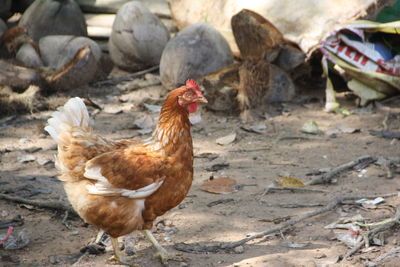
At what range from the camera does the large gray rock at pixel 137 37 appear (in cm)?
762

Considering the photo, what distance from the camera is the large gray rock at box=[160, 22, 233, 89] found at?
686 cm

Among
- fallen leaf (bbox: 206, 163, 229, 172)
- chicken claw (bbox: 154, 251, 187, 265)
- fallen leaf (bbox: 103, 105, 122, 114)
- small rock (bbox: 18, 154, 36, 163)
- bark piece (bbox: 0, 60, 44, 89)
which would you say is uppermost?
bark piece (bbox: 0, 60, 44, 89)

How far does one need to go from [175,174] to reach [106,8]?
5.47 meters

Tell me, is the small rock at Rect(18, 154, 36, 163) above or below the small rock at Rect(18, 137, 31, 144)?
above

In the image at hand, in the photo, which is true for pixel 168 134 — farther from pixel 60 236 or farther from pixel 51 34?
pixel 51 34

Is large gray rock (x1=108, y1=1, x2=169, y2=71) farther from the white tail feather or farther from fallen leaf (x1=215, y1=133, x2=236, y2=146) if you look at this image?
the white tail feather

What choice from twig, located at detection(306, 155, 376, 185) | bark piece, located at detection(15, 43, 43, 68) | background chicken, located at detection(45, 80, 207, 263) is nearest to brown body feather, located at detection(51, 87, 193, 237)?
background chicken, located at detection(45, 80, 207, 263)

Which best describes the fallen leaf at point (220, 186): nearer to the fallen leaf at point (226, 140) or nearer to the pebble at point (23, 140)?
the fallen leaf at point (226, 140)

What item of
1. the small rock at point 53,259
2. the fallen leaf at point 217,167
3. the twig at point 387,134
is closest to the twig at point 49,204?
the small rock at point 53,259

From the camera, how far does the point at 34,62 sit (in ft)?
23.6

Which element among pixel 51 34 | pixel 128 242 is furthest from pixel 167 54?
pixel 128 242

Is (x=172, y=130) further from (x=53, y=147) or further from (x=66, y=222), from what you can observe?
(x=53, y=147)

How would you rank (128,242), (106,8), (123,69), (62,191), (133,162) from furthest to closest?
(106,8) → (123,69) → (62,191) → (128,242) → (133,162)

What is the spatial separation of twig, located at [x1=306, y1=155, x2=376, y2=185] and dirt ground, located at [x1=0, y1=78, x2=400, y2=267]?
0.05 meters
